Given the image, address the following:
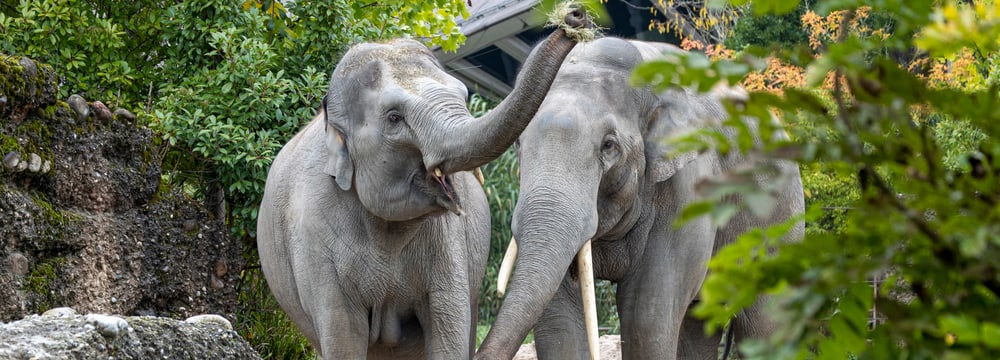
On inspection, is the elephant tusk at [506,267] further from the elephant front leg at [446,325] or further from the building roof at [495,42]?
the building roof at [495,42]

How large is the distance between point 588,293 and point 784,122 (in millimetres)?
4364

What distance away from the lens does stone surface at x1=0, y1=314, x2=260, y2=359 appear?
474 cm

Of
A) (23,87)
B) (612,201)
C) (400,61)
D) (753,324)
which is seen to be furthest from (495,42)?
(400,61)

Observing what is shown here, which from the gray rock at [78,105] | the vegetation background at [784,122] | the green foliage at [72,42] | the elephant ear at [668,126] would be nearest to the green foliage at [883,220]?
the vegetation background at [784,122]

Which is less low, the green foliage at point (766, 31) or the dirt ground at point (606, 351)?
the green foliage at point (766, 31)

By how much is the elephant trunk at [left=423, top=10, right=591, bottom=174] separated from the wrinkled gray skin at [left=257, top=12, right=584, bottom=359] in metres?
0.12

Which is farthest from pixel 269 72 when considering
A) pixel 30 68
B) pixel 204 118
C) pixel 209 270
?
pixel 30 68

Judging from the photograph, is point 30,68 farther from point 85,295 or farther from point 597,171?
point 597,171

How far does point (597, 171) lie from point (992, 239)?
4.71 m

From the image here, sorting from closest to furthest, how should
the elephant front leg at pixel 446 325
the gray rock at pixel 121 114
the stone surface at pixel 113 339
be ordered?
the stone surface at pixel 113 339 < the elephant front leg at pixel 446 325 < the gray rock at pixel 121 114

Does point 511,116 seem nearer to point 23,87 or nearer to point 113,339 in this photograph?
point 113,339

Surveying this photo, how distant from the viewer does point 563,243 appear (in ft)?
20.3

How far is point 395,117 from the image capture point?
5859 mm

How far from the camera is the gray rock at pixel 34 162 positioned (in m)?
7.48
